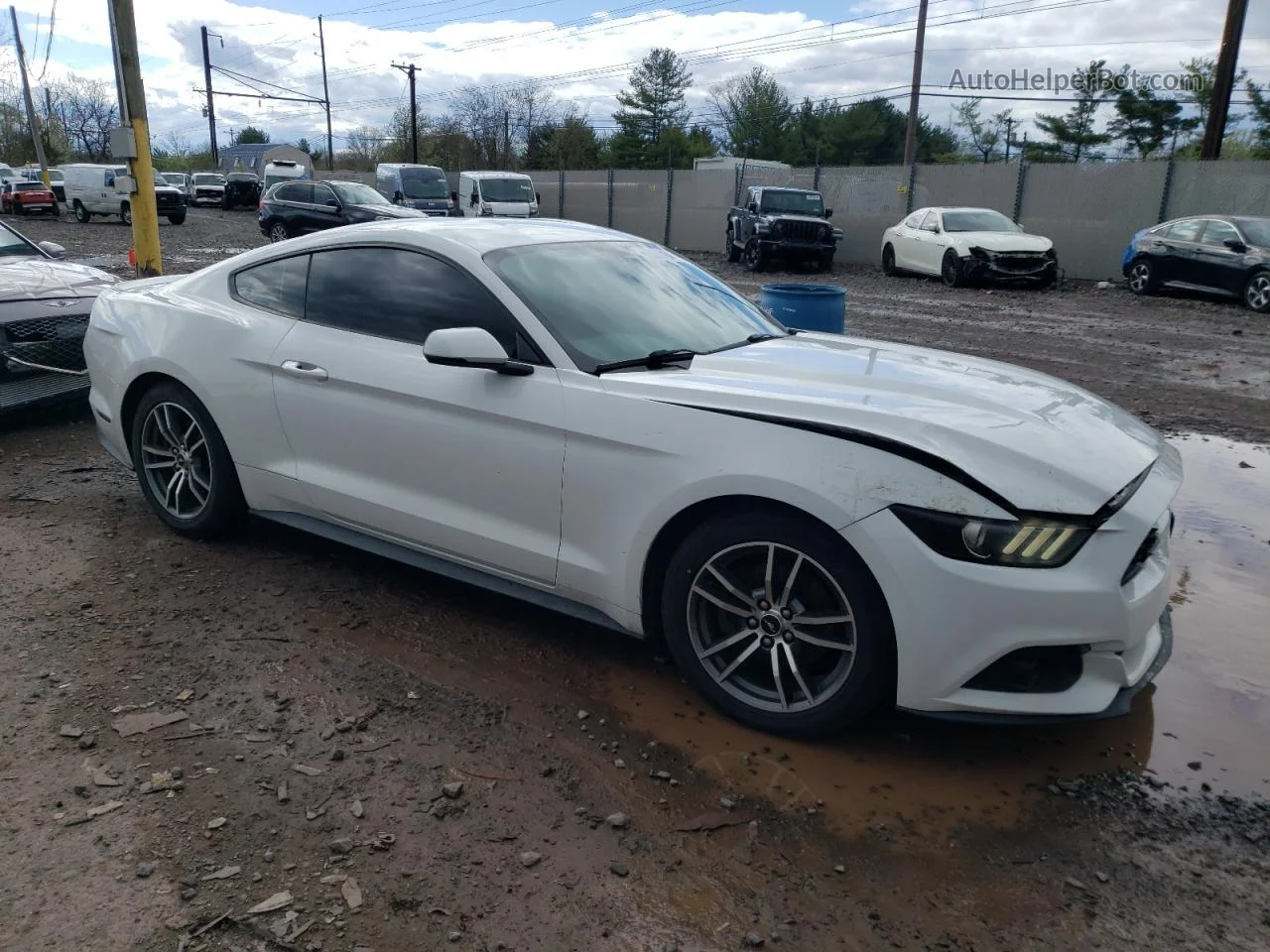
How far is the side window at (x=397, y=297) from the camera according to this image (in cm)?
366

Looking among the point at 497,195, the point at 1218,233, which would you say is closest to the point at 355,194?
the point at 497,195

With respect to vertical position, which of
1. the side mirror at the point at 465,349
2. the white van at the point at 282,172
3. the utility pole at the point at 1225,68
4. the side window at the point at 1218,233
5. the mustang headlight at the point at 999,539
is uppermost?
the utility pole at the point at 1225,68

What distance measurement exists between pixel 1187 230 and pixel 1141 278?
1.15 metres

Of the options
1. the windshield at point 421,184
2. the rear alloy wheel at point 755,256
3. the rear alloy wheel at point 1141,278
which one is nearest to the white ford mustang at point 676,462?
the rear alloy wheel at point 1141,278

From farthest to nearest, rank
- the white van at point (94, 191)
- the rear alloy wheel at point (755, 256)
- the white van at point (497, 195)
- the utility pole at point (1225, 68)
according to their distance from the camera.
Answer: the white van at point (94, 191) < the white van at point (497, 195) < the rear alloy wheel at point (755, 256) < the utility pole at point (1225, 68)

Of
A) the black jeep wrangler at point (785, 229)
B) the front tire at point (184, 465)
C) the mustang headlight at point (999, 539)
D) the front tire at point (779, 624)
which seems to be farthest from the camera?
the black jeep wrangler at point (785, 229)

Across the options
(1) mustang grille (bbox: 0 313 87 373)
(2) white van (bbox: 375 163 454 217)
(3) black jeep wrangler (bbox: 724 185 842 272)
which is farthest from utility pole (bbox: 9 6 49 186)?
(1) mustang grille (bbox: 0 313 87 373)

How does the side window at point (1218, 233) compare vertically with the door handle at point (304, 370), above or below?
above

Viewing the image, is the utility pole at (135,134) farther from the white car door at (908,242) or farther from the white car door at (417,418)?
the white car door at (908,242)

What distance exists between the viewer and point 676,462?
10.1ft

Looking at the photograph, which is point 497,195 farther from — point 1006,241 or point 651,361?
point 651,361

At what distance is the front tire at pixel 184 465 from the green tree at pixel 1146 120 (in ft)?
187

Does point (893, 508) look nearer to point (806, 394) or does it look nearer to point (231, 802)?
point (806, 394)

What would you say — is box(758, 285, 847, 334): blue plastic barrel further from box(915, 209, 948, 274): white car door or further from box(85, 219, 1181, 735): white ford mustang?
box(915, 209, 948, 274): white car door
